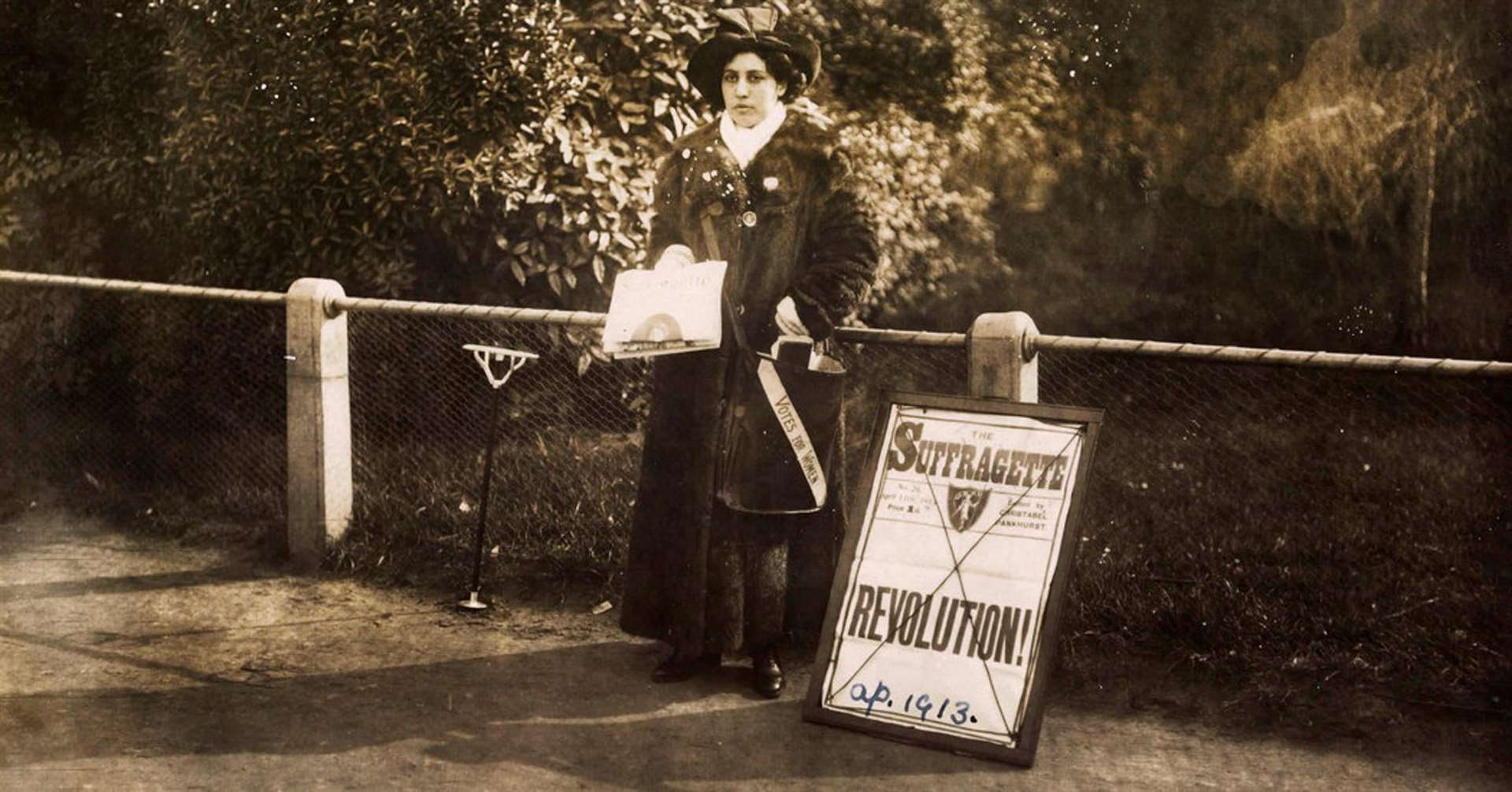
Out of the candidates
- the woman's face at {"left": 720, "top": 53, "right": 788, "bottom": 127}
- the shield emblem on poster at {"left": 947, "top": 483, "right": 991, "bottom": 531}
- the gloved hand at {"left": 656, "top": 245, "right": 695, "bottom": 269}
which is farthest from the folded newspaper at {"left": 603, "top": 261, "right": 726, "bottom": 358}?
the shield emblem on poster at {"left": 947, "top": 483, "right": 991, "bottom": 531}

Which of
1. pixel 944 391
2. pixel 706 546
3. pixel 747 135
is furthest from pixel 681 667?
pixel 944 391

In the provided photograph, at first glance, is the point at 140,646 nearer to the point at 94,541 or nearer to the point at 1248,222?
the point at 94,541

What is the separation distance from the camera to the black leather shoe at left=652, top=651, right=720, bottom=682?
191 inches

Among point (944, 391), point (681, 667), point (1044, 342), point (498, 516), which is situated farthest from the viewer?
point (944, 391)

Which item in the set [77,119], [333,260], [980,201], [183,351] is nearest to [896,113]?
[980,201]

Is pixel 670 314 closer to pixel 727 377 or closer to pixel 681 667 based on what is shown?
pixel 727 377

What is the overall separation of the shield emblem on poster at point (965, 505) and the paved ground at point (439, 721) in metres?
0.67

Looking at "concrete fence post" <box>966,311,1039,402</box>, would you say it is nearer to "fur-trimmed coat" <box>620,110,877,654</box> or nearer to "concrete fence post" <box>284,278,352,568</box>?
"fur-trimmed coat" <box>620,110,877,654</box>

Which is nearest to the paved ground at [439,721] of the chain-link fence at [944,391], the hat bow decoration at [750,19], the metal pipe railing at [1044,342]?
the chain-link fence at [944,391]

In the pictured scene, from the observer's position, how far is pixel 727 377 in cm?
463

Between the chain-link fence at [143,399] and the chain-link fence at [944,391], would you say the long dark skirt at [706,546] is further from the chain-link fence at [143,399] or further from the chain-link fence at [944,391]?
the chain-link fence at [143,399]

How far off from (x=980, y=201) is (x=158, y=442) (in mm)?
5145

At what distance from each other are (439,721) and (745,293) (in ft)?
5.39

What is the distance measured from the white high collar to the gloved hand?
0.32 metres
